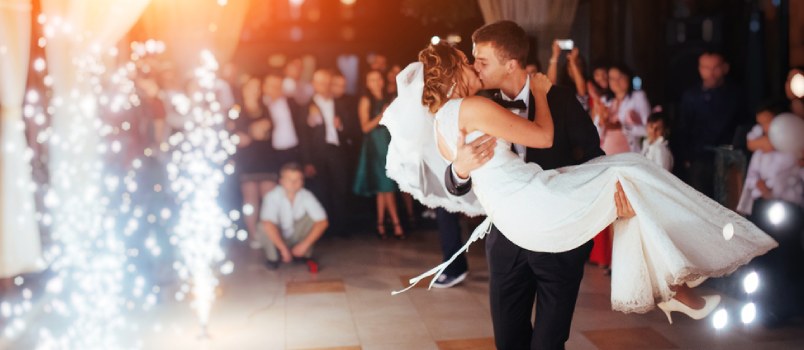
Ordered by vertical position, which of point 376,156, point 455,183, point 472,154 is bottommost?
point 376,156

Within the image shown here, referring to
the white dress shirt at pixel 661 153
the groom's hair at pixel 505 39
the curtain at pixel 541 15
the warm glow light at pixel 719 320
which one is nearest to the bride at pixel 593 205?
the groom's hair at pixel 505 39

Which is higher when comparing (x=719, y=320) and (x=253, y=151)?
(x=253, y=151)

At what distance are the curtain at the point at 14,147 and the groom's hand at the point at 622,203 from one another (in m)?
4.24

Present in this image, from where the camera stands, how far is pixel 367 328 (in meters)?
4.85

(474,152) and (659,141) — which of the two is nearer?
(474,152)

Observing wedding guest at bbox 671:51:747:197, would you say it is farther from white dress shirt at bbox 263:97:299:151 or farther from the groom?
the groom

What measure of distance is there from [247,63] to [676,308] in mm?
7594

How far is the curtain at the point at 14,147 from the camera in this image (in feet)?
18.8

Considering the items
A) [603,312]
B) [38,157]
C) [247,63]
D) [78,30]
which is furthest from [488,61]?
[247,63]

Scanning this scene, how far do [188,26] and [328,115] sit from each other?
1.70 metres

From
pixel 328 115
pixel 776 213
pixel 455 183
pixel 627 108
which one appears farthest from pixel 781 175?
Answer: pixel 328 115

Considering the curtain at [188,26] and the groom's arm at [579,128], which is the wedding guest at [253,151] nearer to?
the curtain at [188,26]

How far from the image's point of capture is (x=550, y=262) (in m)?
2.89

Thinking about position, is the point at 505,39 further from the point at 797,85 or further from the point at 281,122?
the point at 281,122
